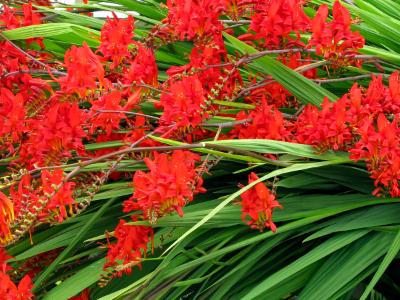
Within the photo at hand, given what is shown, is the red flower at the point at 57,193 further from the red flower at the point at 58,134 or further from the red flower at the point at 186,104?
the red flower at the point at 186,104

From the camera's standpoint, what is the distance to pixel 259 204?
1298 millimetres

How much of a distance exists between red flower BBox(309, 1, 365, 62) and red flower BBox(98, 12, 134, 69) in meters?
0.42

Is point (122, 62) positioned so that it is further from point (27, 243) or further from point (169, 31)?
point (27, 243)

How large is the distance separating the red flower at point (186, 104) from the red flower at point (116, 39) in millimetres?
262

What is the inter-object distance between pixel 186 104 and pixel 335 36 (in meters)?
0.31

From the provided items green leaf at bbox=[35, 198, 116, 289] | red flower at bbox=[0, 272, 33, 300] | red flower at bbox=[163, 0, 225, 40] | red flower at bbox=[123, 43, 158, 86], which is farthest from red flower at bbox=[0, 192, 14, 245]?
red flower at bbox=[163, 0, 225, 40]

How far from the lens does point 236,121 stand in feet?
4.78

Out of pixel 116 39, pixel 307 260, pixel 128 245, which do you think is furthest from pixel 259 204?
pixel 116 39

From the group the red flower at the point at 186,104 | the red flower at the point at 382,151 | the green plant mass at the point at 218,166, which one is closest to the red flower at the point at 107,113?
the green plant mass at the point at 218,166

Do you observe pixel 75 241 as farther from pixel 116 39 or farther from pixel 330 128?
pixel 330 128

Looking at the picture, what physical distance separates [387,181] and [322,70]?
0.49 meters

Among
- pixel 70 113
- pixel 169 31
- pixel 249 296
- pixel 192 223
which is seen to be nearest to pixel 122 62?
pixel 169 31

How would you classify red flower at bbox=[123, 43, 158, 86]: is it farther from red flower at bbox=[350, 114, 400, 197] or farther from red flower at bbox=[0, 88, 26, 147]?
red flower at bbox=[350, 114, 400, 197]

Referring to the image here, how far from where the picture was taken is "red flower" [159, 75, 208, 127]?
4.39 ft
